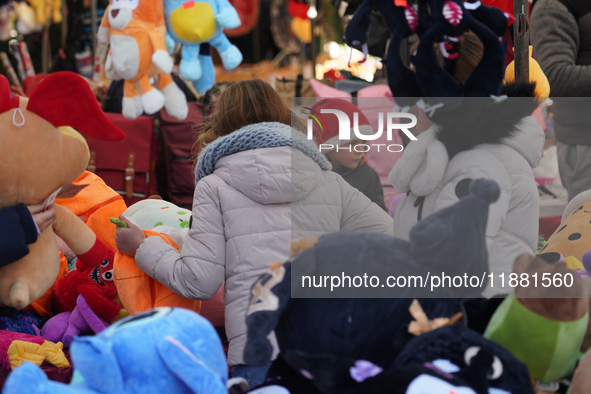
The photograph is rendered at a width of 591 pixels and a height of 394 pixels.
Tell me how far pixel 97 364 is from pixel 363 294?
42 centimetres

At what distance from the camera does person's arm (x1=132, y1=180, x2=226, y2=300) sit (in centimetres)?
147

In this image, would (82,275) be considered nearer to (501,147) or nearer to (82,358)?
(82,358)

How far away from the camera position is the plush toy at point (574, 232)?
162 centimetres

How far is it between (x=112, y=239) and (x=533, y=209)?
1320 millimetres

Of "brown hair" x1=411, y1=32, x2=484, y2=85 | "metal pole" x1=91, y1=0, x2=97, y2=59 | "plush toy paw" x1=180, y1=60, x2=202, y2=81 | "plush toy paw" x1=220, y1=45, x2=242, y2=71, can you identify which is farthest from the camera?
"metal pole" x1=91, y1=0, x2=97, y2=59

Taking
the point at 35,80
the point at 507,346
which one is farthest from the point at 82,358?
the point at 35,80

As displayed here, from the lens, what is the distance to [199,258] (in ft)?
4.83

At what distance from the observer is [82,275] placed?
173 cm

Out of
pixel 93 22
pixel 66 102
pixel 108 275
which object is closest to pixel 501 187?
pixel 66 102

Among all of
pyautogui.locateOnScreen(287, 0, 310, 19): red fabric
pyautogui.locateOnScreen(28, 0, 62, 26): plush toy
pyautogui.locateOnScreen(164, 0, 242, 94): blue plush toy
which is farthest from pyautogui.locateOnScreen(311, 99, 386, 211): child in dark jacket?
pyautogui.locateOnScreen(287, 0, 310, 19): red fabric

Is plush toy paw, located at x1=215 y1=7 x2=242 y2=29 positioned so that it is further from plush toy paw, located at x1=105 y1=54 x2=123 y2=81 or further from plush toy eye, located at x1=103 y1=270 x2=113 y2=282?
plush toy eye, located at x1=103 y1=270 x2=113 y2=282

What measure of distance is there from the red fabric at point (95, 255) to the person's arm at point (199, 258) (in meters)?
0.14

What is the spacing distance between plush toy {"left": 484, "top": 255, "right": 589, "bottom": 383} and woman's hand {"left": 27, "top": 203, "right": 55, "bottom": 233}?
103 centimetres

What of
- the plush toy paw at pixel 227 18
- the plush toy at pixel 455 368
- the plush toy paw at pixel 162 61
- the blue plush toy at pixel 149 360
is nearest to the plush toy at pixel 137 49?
the plush toy paw at pixel 162 61
